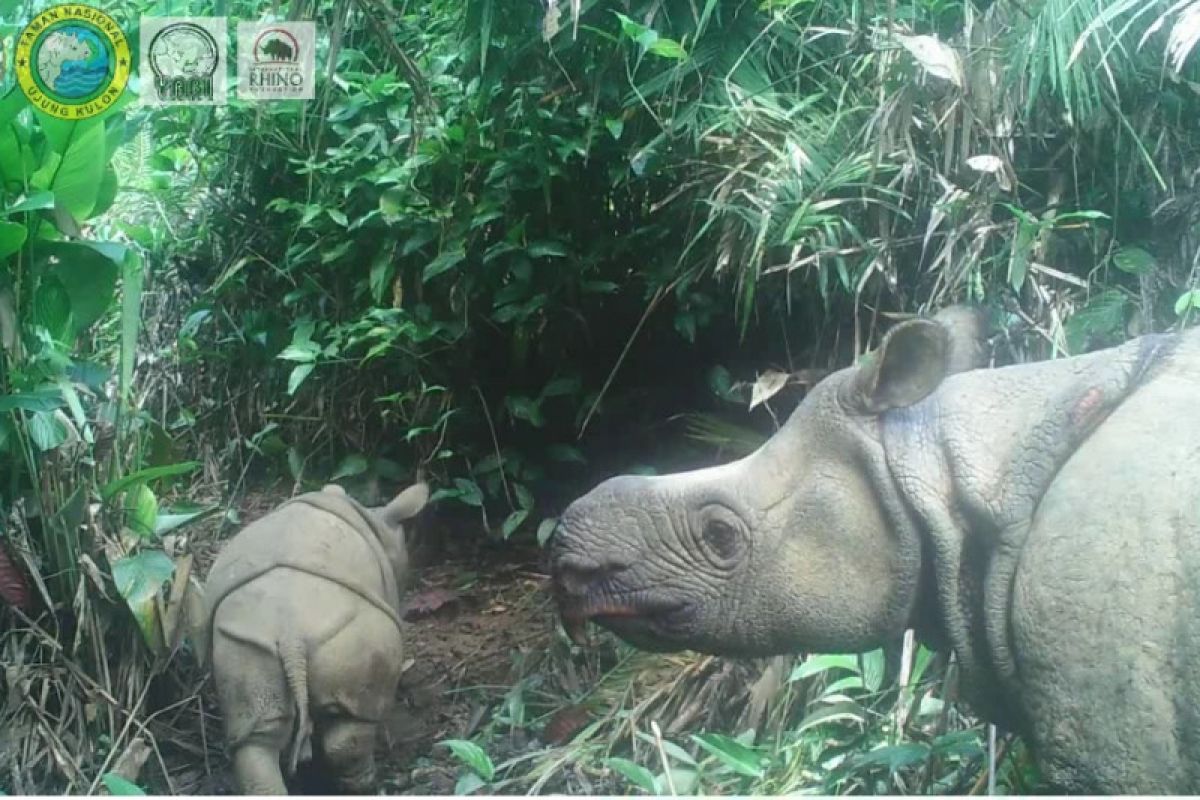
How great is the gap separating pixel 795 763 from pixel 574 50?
1148 mm

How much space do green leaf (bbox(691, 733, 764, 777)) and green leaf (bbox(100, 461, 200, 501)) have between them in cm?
87

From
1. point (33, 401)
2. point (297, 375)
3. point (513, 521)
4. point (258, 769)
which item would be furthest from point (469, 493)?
point (33, 401)

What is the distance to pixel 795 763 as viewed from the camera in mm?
2047

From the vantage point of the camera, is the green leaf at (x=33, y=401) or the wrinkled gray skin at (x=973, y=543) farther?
the green leaf at (x=33, y=401)

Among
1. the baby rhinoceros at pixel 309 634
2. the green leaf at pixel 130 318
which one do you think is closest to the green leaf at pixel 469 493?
the baby rhinoceros at pixel 309 634

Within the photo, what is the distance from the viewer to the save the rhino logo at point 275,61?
1760 mm

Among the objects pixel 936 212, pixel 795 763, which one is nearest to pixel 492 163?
pixel 936 212

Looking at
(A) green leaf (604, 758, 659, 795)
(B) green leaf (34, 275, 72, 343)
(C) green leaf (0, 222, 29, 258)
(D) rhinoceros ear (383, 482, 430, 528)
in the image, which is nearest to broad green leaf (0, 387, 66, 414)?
(B) green leaf (34, 275, 72, 343)

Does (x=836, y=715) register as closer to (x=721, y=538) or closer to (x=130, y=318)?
(x=721, y=538)

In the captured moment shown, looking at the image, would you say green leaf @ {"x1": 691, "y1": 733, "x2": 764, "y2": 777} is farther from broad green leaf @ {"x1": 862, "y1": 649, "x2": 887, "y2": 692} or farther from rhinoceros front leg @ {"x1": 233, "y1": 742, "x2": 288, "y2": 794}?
rhinoceros front leg @ {"x1": 233, "y1": 742, "x2": 288, "y2": 794}

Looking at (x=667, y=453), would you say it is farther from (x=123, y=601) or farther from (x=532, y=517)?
(x=123, y=601)

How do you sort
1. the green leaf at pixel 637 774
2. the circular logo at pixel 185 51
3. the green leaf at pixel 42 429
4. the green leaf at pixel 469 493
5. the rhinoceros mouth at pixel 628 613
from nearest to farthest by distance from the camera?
the rhinoceros mouth at pixel 628 613 → the circular logo at pixel 185 51 → the green leaf at pixel 637 774 → the green leaf at pixel 469 493 → the green leaf at pixel 42 429

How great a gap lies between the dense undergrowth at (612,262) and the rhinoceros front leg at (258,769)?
0.60 ft

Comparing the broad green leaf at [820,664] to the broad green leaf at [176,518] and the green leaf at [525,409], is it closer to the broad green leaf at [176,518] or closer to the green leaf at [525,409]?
the green leaf at [525,409]
